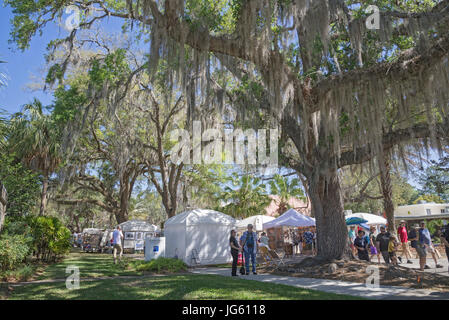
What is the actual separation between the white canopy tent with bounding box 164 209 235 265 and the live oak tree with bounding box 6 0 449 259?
17.0 ft

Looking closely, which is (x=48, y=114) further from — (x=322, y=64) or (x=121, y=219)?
(x=322, y=64)

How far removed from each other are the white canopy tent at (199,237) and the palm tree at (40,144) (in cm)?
711

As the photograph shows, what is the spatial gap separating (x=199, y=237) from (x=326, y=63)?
8576mm

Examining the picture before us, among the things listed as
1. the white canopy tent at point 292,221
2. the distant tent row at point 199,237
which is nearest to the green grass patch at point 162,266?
the distant tent row at point 199,237

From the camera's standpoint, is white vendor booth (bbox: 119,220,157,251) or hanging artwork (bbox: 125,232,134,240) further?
hanging artwork (bbox: 125,232,134,240)

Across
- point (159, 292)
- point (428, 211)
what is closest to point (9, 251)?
point (159, 292)

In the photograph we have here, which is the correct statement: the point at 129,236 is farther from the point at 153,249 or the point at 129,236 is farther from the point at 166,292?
the point at 166,292

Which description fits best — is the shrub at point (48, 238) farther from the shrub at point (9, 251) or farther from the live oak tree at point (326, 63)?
the live oak tree at point (326, 63)

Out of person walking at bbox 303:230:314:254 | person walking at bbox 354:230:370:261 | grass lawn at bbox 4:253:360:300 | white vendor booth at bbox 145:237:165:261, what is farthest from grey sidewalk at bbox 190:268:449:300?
person walking at bbox 303:230:314:254

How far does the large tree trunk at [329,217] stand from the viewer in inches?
348

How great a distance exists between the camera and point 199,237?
517 inches

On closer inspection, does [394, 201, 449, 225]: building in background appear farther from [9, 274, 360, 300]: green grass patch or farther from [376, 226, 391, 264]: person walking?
[9, 274, 360, 300]: green grass patch

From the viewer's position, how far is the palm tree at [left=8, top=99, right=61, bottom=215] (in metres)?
14.6

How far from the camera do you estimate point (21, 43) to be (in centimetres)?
983
